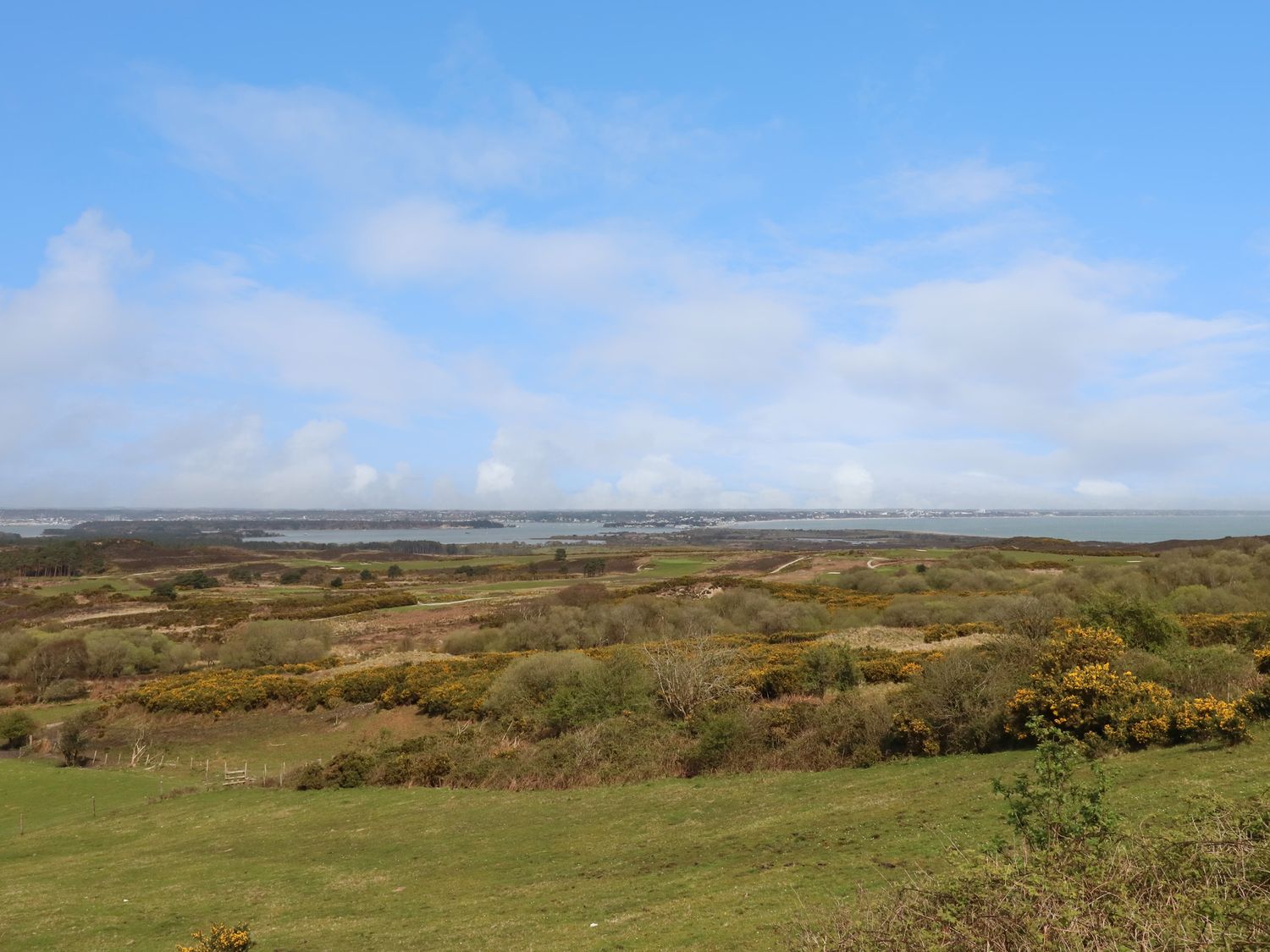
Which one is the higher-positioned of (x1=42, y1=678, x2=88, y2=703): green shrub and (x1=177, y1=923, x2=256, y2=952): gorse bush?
(x1=177, y1=923, x2=256, y2=952): gorse bush

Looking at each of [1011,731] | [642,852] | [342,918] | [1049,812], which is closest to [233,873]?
[342,918]

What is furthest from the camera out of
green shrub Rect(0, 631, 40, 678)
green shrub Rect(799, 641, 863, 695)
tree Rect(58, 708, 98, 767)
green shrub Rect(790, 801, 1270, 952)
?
green shrub Rect(0, 631, 40, 678)

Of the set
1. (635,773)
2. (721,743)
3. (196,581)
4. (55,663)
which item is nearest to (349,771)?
(635,773)

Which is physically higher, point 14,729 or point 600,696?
point 600,696

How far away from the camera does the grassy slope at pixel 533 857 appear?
10531 mm

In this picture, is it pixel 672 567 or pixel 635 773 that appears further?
pixel 672 567

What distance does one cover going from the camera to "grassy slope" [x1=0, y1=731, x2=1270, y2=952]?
10.5 m

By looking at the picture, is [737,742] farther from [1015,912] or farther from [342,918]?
[1015,912]

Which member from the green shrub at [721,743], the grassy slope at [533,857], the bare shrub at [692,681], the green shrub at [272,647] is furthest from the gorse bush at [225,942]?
the green shrub at [272,647]

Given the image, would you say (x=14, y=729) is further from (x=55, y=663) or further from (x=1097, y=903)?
(x=1097, y=903)

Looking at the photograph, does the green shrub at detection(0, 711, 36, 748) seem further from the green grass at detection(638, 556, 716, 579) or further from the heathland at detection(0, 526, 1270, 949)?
the green grass at detection(638, 556, 716, 579)

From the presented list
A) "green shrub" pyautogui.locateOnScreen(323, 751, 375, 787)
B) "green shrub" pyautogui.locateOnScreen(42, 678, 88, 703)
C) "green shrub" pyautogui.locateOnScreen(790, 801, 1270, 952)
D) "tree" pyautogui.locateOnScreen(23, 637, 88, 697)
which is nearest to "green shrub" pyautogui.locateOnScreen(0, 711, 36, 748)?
"green shrub" pyautogui.locateOnScreen(42, 678, 88, 703)

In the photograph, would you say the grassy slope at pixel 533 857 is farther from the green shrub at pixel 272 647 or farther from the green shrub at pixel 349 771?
the green shrub at pixel 272 647

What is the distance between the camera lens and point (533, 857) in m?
14.8
